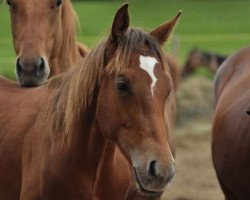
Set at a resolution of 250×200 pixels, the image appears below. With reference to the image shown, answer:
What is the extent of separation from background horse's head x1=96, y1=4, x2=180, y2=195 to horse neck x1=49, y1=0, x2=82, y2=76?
1.75 m

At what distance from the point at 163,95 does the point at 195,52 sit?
10.3 metres

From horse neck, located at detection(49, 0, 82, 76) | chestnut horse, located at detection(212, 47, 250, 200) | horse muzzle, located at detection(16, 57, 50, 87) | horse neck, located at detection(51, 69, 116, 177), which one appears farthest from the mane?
chestnut horse, located at detection(212, 47, 250, 200)

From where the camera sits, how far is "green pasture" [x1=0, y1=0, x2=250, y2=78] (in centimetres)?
2020

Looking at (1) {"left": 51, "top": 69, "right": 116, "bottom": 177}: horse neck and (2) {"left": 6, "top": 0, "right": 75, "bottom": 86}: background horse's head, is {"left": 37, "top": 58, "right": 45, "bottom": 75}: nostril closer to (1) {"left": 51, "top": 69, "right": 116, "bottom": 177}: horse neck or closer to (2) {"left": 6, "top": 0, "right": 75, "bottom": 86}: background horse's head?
(2) {"left": 6, "top": 0, "right": 75, "bottom": 86}: background horse's head

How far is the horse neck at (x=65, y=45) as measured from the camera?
19.2ft

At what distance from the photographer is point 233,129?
6.04m

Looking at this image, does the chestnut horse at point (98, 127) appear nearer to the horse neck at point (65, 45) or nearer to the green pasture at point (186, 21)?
the horse neck at point (65, 45)

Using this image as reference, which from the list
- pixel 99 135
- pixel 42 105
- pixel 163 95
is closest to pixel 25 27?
pixel 42 105

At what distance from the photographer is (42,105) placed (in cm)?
476

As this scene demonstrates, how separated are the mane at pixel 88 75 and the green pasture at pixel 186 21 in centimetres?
1079

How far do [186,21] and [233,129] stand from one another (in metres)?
20.7

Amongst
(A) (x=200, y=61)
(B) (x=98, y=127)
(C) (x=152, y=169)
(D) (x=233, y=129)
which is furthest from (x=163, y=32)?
(A) (x=200, y=61)

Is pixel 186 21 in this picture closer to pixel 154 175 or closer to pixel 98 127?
pixel 98 127

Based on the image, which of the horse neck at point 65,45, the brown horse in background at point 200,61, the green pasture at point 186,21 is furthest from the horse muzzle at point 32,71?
the green pasture at point 186,21
